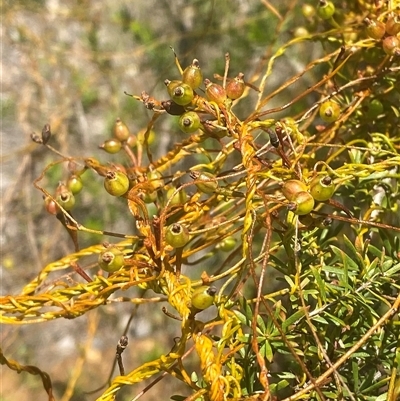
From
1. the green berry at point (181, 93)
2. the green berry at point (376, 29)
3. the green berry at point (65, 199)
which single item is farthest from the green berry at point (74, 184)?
the green berry at point (376, 29)

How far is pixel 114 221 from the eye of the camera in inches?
41.6

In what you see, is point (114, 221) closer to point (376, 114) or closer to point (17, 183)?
point (17, 183)

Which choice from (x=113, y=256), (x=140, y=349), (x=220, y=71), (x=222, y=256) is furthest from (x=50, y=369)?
(x=113, y=256)

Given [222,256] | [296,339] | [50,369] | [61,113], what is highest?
[296,339]

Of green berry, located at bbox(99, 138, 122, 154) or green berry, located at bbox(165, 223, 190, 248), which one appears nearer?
green berry, located at bbox(165, 223, 190, 248)

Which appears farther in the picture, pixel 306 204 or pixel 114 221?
pixel 114 221

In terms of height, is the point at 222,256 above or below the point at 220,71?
below

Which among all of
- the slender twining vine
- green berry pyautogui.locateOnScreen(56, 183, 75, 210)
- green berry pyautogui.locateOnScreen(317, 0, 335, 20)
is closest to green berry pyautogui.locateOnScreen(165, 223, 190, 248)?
the slender twining vine

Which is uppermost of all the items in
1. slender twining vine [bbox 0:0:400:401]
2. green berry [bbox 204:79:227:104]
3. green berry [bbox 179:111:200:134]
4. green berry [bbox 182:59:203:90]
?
green berry [bbox 182:59:203:90]

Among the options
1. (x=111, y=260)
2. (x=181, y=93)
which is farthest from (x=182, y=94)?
(x=111, y=260)

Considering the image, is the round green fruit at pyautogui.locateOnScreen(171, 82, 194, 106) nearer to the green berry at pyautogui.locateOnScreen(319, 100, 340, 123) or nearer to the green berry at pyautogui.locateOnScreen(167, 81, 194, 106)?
the green berry at pyautogui.locateOnScreen(167, 81, 194, 106)

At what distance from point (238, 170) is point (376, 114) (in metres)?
0.12

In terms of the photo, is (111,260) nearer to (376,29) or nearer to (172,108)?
(172,108)

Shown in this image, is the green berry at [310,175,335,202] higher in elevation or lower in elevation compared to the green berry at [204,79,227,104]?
lower
